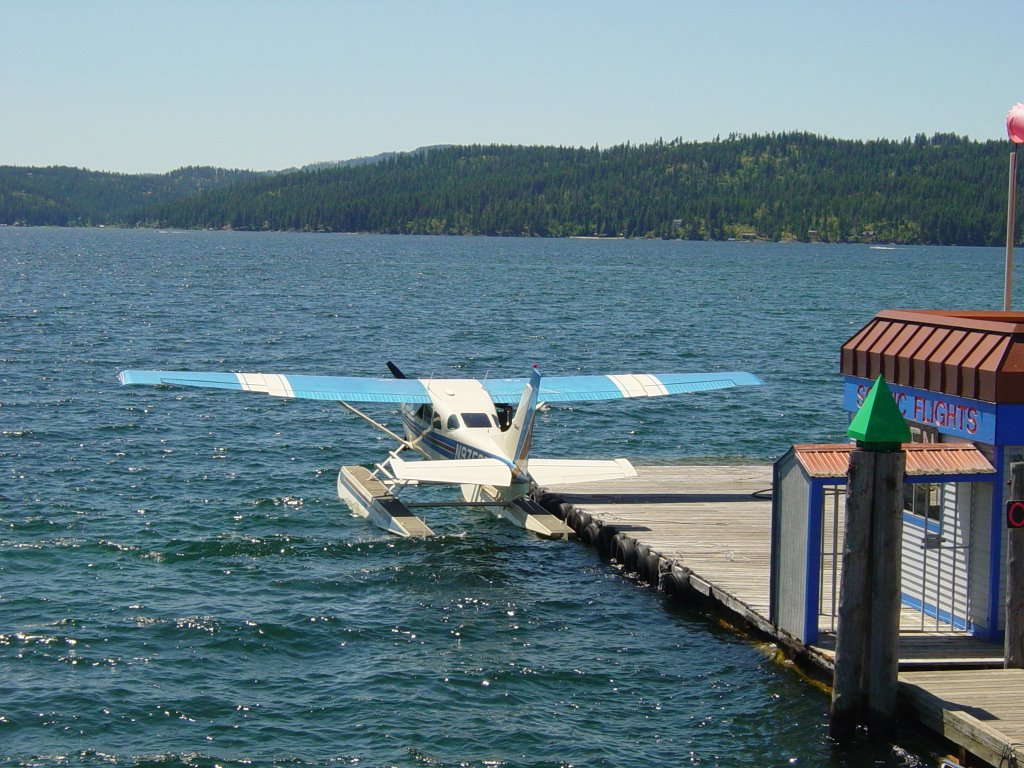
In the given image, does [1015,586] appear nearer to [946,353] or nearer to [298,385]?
[946,353]

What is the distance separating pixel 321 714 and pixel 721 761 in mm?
4526

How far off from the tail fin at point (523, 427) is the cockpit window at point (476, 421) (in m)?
1.78

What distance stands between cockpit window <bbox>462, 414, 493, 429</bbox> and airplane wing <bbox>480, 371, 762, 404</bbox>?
2049mm

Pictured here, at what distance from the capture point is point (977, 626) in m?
14.4

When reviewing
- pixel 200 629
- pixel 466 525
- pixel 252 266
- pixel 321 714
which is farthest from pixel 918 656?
pixel 252 266

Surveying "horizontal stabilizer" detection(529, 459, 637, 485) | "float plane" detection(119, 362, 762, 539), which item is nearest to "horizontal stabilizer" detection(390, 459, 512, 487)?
"float plane" detection(119, 362, 762, 539)

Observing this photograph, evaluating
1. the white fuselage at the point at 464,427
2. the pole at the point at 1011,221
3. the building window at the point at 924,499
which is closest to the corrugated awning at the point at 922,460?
the building window at the point at 924,499

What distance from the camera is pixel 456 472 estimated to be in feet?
Answer: 68.2

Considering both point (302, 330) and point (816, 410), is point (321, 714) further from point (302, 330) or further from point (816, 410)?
point (302, 330)

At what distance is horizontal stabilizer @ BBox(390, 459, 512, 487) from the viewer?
67.8 feet

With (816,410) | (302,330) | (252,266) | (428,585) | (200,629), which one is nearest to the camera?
(200,629)

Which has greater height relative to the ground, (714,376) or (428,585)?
(714,376)

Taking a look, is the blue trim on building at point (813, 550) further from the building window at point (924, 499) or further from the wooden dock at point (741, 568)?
the building window at point (924, 499)

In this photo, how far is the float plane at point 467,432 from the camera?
2111 cm
